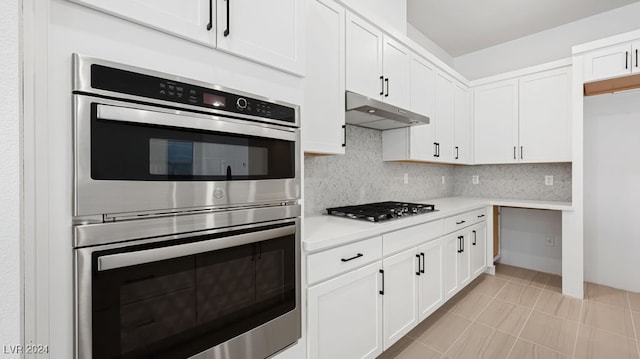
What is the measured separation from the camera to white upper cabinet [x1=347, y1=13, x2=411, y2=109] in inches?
75.6

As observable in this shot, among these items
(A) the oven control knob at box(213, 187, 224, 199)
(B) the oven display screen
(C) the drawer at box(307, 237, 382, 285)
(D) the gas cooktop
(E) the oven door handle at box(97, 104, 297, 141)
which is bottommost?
(C) the drawer at box(307, 237, 382, 285)

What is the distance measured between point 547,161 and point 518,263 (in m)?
1.43

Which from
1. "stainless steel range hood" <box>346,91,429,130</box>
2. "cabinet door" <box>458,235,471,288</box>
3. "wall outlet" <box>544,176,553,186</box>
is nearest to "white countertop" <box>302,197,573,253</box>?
"cabinet door" <box>458,235,471,288</box>

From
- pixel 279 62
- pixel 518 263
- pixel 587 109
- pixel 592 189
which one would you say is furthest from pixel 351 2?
pixel 518 263

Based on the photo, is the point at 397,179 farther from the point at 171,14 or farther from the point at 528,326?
the point at 171,14

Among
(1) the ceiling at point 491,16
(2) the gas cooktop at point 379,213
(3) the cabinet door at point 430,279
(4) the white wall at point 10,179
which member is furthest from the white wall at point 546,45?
(4) the white wall at point 10,179

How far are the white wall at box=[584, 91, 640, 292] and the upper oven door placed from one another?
3.69m

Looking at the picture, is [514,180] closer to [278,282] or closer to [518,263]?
[518,263]

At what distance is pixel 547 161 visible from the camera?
10.1 feet

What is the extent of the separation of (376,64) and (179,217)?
182cm

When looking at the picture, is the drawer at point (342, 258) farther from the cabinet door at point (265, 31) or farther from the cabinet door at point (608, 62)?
the cabinet door at point (608, 62)

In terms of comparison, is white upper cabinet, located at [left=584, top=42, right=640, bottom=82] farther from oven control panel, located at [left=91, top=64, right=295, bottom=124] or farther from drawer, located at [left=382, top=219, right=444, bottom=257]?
oven control panel, located at [left=91, top=64, right=295, bottom=124]

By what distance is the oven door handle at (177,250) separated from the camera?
743 millimetres

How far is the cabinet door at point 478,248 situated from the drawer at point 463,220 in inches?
3.1
